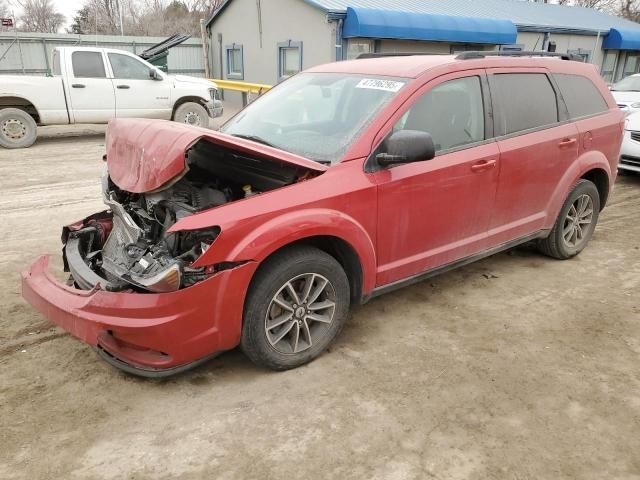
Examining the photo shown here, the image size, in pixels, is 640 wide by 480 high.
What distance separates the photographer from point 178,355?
9.45ft

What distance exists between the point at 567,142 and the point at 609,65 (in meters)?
22.7

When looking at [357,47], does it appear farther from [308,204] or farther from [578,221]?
[308,204]

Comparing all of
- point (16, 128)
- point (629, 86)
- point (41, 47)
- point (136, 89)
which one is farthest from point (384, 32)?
point (41, 47)

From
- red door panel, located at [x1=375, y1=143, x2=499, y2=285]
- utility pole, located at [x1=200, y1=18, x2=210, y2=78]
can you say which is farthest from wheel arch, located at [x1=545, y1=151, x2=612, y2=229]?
utility pole, located at [x1=200, y1=18, x2=210, y2=78]

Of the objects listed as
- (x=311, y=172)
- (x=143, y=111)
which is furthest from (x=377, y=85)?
(x=143, y=111)

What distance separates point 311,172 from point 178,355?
4.25 ft

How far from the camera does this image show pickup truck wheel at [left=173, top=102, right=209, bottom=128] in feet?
39.1

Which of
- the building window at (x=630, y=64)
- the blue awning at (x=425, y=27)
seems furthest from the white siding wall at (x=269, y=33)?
the building window at (x=630, y=64)

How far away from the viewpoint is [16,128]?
10453 mm

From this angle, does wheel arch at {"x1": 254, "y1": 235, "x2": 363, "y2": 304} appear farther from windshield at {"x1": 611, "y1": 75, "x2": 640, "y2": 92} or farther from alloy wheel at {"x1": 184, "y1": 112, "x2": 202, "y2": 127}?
windshield at {"x1": 611, "y1": 75, "x2": 640, "y2": 92}

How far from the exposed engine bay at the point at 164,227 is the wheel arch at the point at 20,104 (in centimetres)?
816

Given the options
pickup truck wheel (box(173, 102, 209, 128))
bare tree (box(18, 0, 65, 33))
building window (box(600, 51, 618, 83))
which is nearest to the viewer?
pickup truck wheel (box(173, 102, 209, 128))

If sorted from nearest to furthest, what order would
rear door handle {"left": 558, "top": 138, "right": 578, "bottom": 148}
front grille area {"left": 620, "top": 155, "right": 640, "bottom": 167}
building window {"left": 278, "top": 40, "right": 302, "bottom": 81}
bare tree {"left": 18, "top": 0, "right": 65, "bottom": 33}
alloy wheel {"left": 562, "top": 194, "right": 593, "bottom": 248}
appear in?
rear door handle {"left": 558, "top": 138, "right": 578, "bottom": 148} < alloy wheel {"left": 562, "top": 194, "right": 593, "bottom": 248} < front grille area {"left": 620, "top": 155, "right": 640, "bottom": 167} < building window {"left": 278, "top": 40, "right": 302, "bottom": 81} < bare tree {"left": 18, "top": 0, "right": 65, "bottom": 33}

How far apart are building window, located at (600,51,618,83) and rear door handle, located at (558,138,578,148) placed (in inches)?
860
